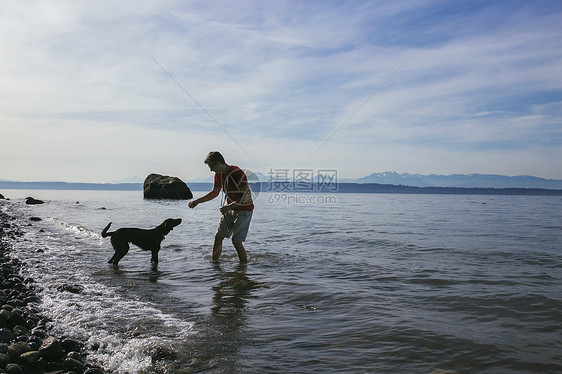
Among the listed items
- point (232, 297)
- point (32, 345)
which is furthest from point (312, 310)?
point (32, 345)

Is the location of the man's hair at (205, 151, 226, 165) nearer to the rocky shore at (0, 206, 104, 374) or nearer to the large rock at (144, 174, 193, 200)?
the rocky shore at (0, 206, 104, 374)

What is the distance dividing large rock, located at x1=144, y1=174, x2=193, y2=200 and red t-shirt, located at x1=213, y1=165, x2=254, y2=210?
1998 inches

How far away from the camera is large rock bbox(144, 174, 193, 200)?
58.1m

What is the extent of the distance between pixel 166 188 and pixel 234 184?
51.4 m

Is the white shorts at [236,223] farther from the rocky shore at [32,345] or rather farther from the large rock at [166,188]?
the large rock at [166,188]

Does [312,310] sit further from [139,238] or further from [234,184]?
[139,238]

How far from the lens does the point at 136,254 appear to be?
11898 millimetres

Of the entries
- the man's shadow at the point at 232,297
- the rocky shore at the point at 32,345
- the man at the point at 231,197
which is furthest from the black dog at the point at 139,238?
the rocky shore at the point at 32,345

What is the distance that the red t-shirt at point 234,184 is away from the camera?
9.20 metres

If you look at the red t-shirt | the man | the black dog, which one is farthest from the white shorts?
the black dog

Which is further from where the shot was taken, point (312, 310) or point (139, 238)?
point (139, 238)

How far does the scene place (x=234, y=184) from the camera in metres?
9.33

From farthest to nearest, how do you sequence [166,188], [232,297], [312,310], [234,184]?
[166,188] < [234,184] < [232,297] < [312,310]

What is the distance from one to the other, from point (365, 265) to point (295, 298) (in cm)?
374
